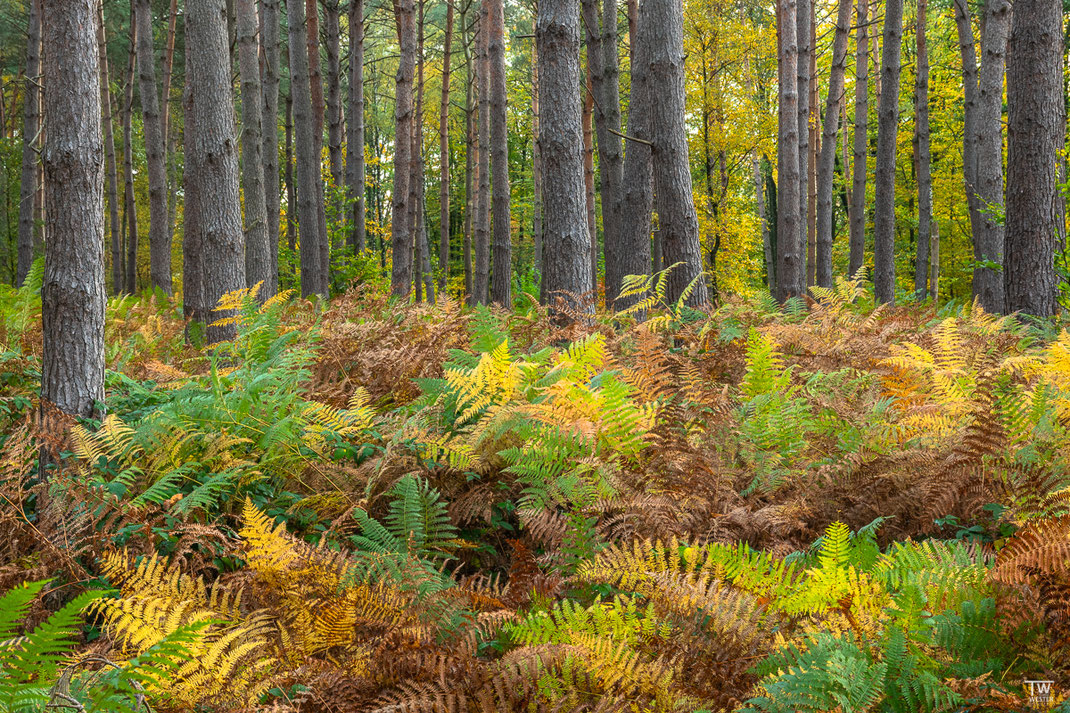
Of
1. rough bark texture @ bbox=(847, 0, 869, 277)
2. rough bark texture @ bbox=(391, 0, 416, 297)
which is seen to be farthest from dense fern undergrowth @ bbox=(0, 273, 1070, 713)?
rough bark texture @ bbox=(847, 0, 869, 277)

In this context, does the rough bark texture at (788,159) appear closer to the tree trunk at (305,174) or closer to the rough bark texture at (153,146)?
the tree trunk at (305,174)

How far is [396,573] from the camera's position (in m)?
2.60

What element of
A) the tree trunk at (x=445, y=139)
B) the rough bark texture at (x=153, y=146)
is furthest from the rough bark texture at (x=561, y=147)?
the tree trunk at (x=445, y=139)

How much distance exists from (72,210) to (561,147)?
4242 mm

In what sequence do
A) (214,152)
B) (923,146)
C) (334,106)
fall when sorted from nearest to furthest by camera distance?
1. (214,152)
2. (923,146)
3. (334,106)

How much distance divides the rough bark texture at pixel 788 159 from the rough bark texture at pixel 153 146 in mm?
9846

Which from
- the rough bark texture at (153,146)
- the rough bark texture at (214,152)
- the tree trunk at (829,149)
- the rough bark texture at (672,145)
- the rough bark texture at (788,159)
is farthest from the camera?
the tree trunk at (829,149)

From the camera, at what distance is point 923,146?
15.5 metres

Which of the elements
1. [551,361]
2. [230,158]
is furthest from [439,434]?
[230,158]

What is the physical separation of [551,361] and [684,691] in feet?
8.64

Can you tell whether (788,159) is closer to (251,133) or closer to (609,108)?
(609,108)

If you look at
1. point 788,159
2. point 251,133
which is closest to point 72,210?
point 251,133

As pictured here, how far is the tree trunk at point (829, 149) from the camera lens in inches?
557

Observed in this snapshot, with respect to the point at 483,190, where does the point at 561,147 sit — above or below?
below
